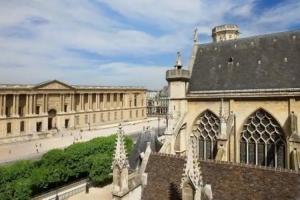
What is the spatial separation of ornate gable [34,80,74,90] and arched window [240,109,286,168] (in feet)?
185

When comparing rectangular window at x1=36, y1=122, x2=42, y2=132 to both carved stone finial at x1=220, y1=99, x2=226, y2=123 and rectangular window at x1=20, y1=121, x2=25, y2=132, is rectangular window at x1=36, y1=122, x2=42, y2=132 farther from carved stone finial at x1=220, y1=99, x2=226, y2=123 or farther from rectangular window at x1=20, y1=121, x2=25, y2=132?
carved stone finial at x1=220, y1=99, x2=226, y2=123

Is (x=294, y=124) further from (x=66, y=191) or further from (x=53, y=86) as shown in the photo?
(x=53, y=86)

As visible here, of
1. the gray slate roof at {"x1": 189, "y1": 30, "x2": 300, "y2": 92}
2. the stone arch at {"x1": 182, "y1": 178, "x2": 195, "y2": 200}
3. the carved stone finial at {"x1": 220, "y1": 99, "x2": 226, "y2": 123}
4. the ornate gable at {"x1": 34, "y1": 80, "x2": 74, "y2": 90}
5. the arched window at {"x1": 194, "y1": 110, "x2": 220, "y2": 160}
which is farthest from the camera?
the ornate gable at {"x1": 34, "y1": 80, "x2": 74, "y2": 90}

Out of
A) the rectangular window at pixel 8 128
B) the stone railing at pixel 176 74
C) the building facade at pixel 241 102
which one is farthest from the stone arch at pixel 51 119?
the stone railing at pixel 176 74

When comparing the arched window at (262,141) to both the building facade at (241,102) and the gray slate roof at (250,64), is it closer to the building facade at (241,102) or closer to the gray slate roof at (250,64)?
the building facade at (241,102)

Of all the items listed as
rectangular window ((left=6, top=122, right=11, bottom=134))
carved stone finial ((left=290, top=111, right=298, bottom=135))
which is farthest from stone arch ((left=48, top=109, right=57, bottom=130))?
carved stone finial ((left=290, top=111, right=298, bottom=135))

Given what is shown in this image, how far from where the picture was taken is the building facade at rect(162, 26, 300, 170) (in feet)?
60.9

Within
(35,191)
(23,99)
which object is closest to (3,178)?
(35,191)

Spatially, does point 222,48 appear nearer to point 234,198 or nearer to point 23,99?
point 234,198

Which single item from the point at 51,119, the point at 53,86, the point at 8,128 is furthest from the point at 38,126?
the point at 53,86

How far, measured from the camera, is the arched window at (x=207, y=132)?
70.7ft

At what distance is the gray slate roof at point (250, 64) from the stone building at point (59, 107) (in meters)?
47.8

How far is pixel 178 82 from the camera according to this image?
911 inches

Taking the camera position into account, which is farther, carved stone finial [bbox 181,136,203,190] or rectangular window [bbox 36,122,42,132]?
rectangular window [bbox 36,122,42,132]
